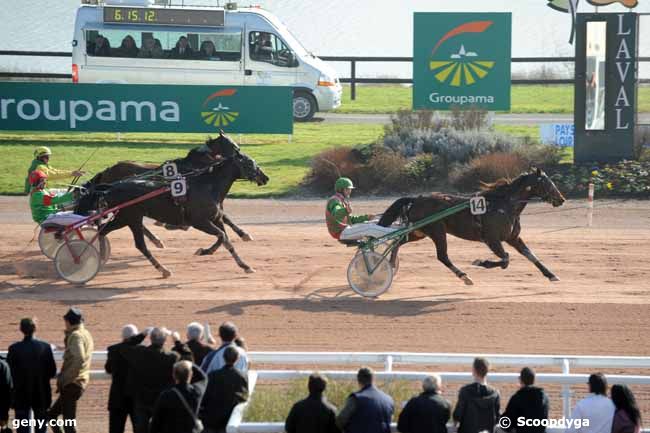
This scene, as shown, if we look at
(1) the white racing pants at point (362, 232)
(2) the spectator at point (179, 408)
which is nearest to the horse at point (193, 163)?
(1) the white racing pants at point (362, 232)

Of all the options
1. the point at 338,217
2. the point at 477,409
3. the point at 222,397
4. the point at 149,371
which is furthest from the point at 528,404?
the point at 338,217

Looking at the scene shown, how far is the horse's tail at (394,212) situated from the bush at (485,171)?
25.1 ft

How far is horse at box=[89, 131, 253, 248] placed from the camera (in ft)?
52.5

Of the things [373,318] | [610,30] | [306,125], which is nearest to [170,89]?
[306,125]

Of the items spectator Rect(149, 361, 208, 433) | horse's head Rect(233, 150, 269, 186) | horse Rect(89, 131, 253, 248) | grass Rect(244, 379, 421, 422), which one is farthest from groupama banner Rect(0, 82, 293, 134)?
spectator Rect(149, 361, 208, 433)

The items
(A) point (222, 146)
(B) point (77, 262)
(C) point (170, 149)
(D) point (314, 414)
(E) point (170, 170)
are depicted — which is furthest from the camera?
(C) point (170, 149)

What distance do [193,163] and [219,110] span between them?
867 centimetres

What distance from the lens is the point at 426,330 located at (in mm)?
12562

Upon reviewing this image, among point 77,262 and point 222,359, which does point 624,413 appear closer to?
point 222,359

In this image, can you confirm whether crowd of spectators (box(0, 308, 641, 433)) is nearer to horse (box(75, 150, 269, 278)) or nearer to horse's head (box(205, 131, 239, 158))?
horse (box(75, 150, 269, 278))

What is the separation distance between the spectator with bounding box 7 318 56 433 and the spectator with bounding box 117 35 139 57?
1996 centimetres

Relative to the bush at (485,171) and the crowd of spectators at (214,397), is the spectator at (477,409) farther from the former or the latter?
the bush at (485,171)

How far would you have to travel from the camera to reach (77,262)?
14.8 metres

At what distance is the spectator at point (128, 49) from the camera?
2792 cm
